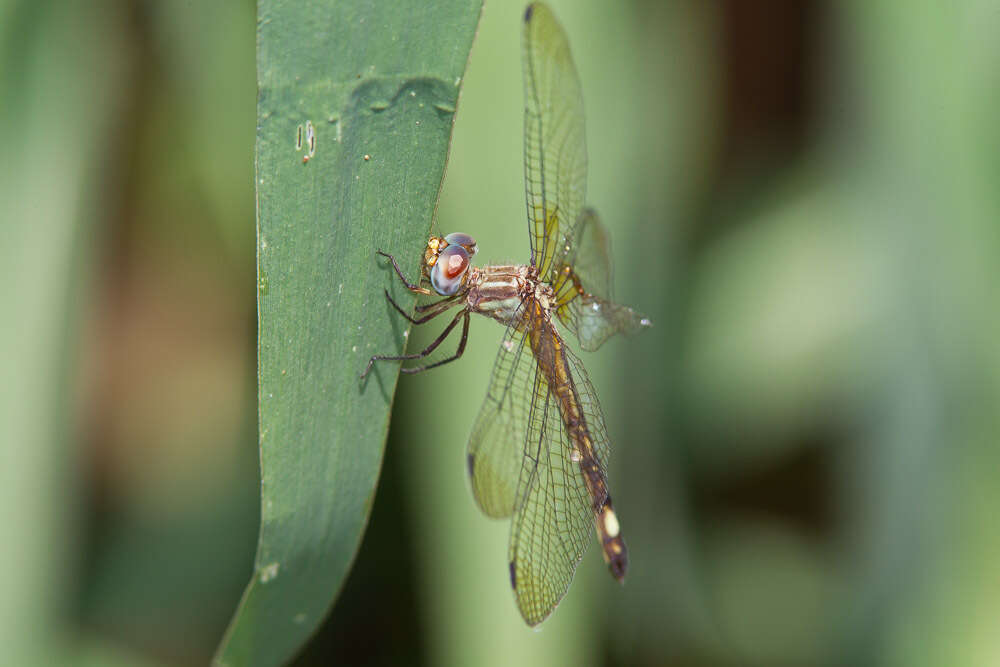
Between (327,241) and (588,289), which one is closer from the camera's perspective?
(327,241)

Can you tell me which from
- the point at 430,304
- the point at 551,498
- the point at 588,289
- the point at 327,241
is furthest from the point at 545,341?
the point at 327,241

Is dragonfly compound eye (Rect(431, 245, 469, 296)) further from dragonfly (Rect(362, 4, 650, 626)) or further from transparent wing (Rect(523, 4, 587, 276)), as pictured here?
transparent wing (Rect(523, 4, 587, 276))

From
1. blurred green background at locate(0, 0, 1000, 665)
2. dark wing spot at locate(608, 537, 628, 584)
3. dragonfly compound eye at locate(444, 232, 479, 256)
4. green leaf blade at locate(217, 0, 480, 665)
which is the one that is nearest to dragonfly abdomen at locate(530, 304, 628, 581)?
dark wing spot at locate(608, 537, 628, 584)

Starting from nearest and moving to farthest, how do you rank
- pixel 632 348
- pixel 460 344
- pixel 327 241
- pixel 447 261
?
pixel 327 241 < pixel 447 261 < pixel 460 344 < pixel 632 348

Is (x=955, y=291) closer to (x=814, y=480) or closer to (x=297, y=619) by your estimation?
(x=814, y=480)

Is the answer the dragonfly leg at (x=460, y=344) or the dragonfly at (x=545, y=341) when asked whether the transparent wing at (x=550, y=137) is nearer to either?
the dragonfly at (x=545, y=341)

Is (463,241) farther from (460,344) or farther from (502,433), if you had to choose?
(502,433)

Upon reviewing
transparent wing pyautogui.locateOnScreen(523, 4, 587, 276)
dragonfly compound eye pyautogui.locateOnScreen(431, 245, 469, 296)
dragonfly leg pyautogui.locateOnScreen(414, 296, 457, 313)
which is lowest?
dragonfly leg pyautogui.locateOnScreen(414, 296, 457, 313)

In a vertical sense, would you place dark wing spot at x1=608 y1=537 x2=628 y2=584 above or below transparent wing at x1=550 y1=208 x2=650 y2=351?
below

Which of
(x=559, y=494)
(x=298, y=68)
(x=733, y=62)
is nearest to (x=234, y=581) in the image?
(x=559, y=494)
